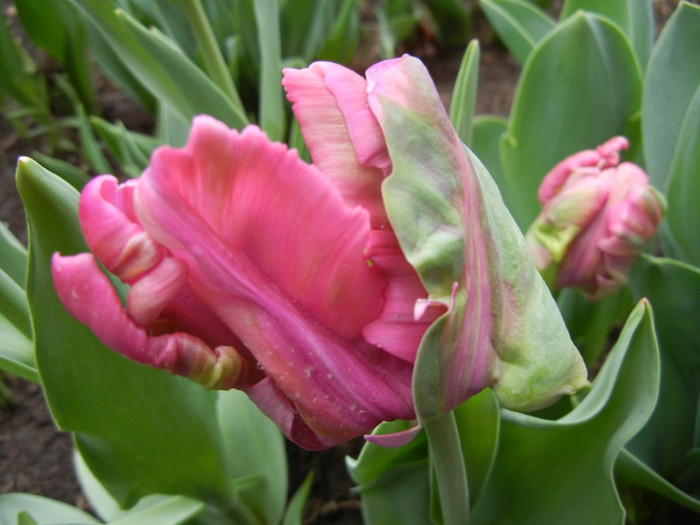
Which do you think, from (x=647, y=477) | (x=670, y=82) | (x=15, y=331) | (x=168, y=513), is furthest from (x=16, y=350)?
(x=670, y=82)

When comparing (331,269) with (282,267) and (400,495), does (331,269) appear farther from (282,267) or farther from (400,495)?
(400,495)

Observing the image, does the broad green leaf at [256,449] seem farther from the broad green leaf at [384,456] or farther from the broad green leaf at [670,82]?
the broad green leaf at [670,82]

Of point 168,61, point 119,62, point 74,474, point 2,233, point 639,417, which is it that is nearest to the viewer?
point 639,417

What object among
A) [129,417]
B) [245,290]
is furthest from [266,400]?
A: [129,417]

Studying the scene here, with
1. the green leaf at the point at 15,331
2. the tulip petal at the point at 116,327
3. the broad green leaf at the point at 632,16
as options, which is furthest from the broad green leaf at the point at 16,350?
the broad green leaf at the point at 632,16

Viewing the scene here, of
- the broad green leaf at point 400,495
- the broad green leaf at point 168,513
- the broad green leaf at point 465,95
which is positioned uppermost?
the broad green leaf at point 465,95

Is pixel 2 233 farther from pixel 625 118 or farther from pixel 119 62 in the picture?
pixel 119 62
